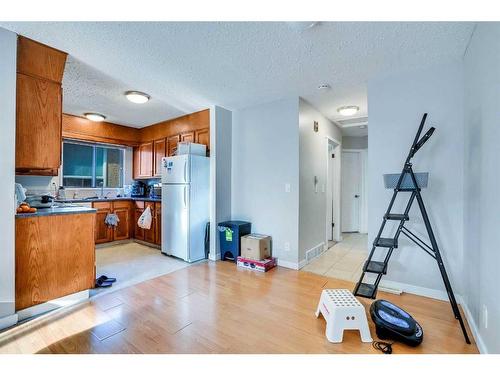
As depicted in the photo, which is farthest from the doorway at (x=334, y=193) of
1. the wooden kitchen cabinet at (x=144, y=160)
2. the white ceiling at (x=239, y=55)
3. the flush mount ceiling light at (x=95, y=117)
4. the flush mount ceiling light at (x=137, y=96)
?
the flush mount ceiling light at (x=95, y=117)

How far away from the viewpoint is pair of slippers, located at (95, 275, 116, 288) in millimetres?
2600

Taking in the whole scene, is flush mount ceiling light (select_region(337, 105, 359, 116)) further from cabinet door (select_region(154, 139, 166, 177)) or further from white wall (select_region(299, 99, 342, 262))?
cabinet door (select_region(154, 139, 166, 177))

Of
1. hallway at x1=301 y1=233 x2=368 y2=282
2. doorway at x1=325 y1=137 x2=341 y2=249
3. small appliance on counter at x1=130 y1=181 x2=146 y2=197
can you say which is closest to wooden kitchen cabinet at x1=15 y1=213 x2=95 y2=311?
hallway at x1=301 y1=233 x2=368 y2=282

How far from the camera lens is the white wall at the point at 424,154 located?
7.50ft

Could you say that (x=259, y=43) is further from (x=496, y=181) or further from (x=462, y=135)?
(x=462, y=135)

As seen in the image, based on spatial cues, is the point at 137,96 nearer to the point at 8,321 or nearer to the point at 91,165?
the point at 91,165

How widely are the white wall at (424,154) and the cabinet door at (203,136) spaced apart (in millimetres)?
2360

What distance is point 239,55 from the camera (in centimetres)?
225

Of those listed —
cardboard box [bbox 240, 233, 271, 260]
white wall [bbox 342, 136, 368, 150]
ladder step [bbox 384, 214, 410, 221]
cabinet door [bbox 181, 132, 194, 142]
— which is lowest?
cardboard box [bbox 240, 233, 271, 260]

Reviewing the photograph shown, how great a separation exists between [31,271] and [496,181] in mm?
3376

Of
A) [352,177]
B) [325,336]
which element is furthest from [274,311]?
[352,177]

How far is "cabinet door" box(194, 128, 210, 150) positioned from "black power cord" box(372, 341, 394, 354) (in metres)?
3.23

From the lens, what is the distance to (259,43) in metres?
2.06

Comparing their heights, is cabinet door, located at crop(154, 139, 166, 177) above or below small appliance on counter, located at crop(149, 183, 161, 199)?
above
